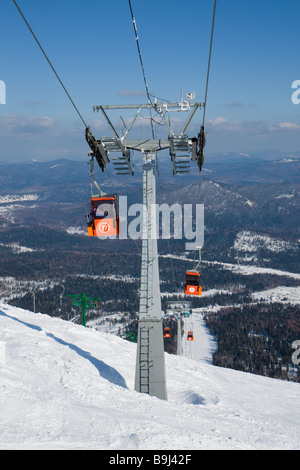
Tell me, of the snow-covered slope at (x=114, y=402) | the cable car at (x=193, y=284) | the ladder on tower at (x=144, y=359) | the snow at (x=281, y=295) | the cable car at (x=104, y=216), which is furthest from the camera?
the snow at (x=281, y=295)

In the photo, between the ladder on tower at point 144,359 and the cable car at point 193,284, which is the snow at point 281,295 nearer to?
the cable car at point 193,284

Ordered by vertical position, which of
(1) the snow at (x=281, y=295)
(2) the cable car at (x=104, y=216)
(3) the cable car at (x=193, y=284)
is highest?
(2) the cable car at (x=104, y=216)

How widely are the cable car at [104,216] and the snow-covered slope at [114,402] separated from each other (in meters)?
5.92

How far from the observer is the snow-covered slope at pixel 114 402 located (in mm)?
9734

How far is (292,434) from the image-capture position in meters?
13.2

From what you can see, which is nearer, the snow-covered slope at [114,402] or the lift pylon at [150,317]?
the snow-covered slope at [114,402]

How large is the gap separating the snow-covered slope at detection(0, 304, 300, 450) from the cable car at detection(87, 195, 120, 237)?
5922 millimetres

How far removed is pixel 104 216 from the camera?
579 inches

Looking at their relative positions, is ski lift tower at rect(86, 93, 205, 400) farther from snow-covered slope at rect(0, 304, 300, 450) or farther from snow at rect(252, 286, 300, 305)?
snow at rect(252, 286, 300, 305)

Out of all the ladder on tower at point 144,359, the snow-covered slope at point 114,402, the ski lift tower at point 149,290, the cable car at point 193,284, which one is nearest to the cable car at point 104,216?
the ski lift tower at point 149,290

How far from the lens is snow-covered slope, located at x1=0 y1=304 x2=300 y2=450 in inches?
383

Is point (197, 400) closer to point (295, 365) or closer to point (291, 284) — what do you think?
point (295, 365)
